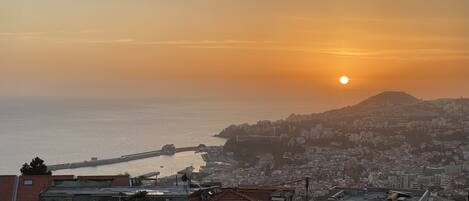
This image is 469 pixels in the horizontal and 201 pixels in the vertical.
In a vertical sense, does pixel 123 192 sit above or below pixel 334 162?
below

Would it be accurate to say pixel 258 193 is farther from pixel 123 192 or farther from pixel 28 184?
pixel 28 184

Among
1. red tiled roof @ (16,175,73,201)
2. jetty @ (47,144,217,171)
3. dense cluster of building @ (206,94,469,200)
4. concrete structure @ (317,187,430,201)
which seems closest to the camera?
concrete structure @ (317,187,430,201)

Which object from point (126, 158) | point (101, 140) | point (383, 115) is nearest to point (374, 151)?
point (126, 158)

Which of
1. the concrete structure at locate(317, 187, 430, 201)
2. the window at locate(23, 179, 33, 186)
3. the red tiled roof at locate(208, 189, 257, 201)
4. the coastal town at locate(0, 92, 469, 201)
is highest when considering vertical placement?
the coastal town at locate(0, 92, 469, 201)

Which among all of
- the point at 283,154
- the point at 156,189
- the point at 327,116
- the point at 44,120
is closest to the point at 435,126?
the point at 283,154

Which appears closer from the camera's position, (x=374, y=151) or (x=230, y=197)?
(x=230, y=197)

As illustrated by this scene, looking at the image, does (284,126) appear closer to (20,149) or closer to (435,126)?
(435,126)

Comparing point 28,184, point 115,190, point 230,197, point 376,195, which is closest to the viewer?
point 230,197

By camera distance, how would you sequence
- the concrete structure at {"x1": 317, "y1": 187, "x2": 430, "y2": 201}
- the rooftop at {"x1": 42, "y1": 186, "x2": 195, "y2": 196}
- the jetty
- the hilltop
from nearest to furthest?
1. the concrete structure at {"x1": 317, "y1": 187, "x2": 430, "y2": 201}
2. the rooftop at {"x1": 42, "y1": 186, "x2": 195, "y2": 196}
3. the jetty
4. the hilltop

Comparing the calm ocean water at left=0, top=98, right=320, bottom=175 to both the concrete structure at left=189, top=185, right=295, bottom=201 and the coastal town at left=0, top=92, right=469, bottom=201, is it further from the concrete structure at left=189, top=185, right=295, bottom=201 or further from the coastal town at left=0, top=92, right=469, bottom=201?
the concrete structure at left=189, top=185, right=295, bottom=201

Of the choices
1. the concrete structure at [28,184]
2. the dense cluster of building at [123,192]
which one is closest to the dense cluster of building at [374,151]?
the dense cluster of building at [123,192]

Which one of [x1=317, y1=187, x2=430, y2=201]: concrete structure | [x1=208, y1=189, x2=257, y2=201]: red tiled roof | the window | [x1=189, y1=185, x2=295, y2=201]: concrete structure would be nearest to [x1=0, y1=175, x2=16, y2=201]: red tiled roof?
the window
